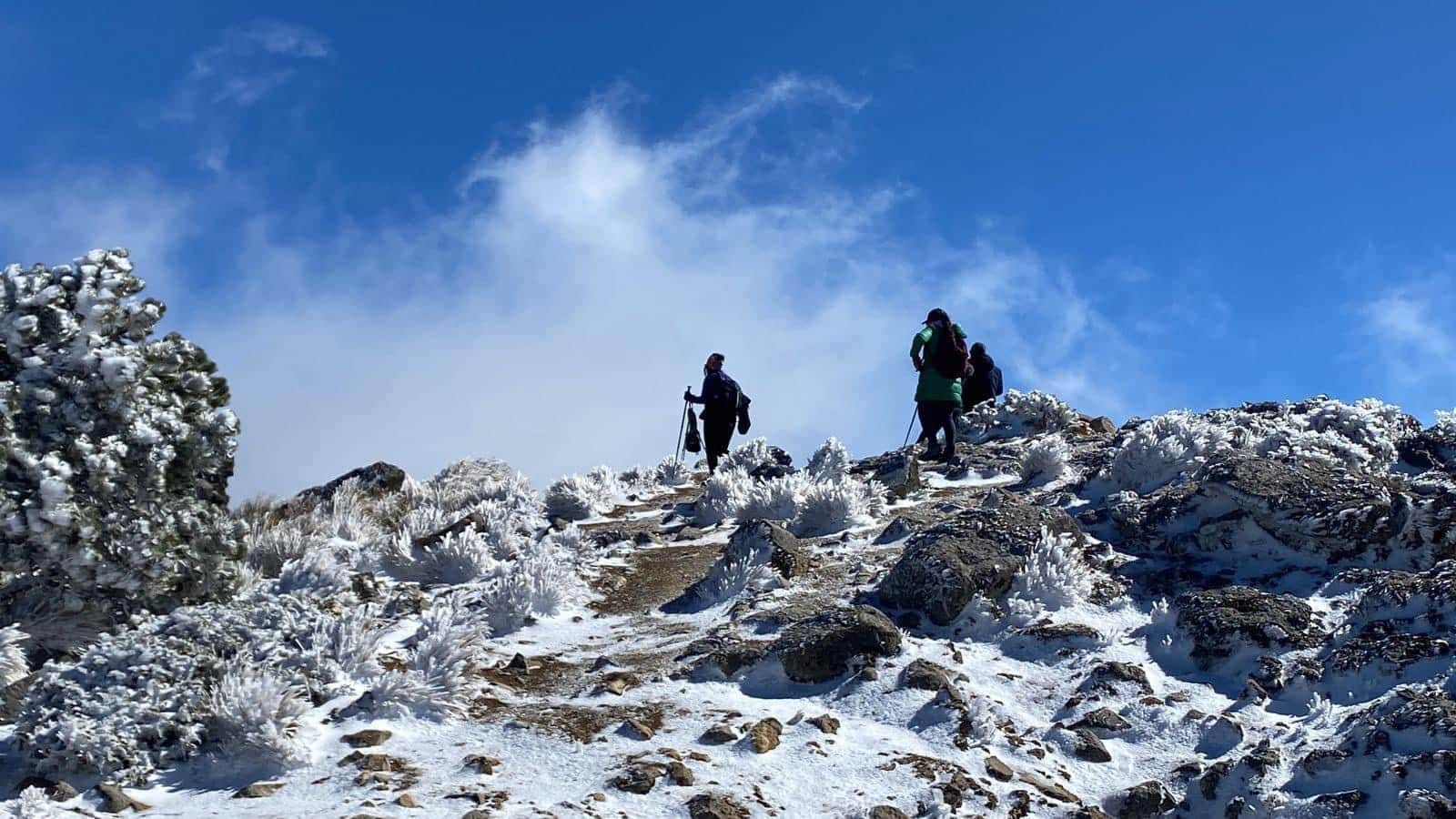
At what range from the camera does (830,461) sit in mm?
14602

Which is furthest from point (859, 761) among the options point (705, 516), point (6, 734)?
point (705, 516)

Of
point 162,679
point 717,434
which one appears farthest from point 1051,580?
point 717,434

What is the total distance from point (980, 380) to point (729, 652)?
13483 millimetres

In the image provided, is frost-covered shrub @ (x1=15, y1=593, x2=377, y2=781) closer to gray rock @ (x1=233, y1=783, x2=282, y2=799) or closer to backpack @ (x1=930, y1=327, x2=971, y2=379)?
gray rock @ (x1=233, y1=783, x2=282, y2=799)

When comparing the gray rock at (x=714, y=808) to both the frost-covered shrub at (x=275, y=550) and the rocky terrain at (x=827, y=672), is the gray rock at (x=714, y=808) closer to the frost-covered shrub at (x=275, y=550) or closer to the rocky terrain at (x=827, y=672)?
the rocky terrain at (x=827, y=672)

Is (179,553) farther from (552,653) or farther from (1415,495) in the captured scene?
(1415,495)

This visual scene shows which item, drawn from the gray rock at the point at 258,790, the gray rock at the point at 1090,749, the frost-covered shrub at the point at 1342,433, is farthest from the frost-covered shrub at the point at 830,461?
the gray rock at the point at 258,790

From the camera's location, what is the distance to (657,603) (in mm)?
9422

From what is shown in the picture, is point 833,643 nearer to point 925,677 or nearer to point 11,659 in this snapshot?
point 925,677

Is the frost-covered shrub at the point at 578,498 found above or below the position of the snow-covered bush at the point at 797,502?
above

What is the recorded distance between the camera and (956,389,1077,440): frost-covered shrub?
17.3 meters

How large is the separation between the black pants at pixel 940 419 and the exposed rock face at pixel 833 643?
713cm

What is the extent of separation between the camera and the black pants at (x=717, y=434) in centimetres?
1661

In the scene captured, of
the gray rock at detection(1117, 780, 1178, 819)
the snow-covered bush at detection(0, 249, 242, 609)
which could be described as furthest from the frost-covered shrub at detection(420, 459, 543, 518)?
the gray rock at detection(1117, 780, 1178, 819)
